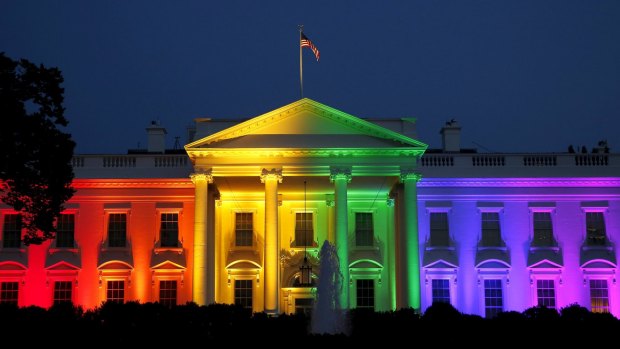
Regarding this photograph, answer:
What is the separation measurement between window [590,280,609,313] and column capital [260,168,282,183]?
1536 cm

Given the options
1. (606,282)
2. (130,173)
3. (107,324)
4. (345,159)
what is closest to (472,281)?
(606,282)

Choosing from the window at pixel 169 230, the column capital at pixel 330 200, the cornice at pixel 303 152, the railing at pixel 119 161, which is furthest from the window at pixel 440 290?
the railing at pixel 119 161

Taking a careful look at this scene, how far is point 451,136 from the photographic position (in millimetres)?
43875

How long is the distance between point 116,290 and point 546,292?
19619mm

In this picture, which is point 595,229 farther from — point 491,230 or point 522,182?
point 491,230

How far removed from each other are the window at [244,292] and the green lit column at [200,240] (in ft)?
14.2

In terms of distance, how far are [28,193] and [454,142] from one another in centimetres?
2246

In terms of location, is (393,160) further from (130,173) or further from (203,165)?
(130,173)

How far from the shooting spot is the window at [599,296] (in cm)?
3875

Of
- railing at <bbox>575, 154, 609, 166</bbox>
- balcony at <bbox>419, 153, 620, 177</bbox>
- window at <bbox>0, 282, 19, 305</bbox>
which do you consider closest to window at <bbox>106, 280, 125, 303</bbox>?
window at <bbox>0, 282, 19, 305</bbox>

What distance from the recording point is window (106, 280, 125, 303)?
3891cm

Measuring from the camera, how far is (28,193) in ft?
96.7

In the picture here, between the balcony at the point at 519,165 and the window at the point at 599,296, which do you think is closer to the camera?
the window at the point at 599,296

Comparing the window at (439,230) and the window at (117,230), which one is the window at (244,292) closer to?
the window at (117,230)
